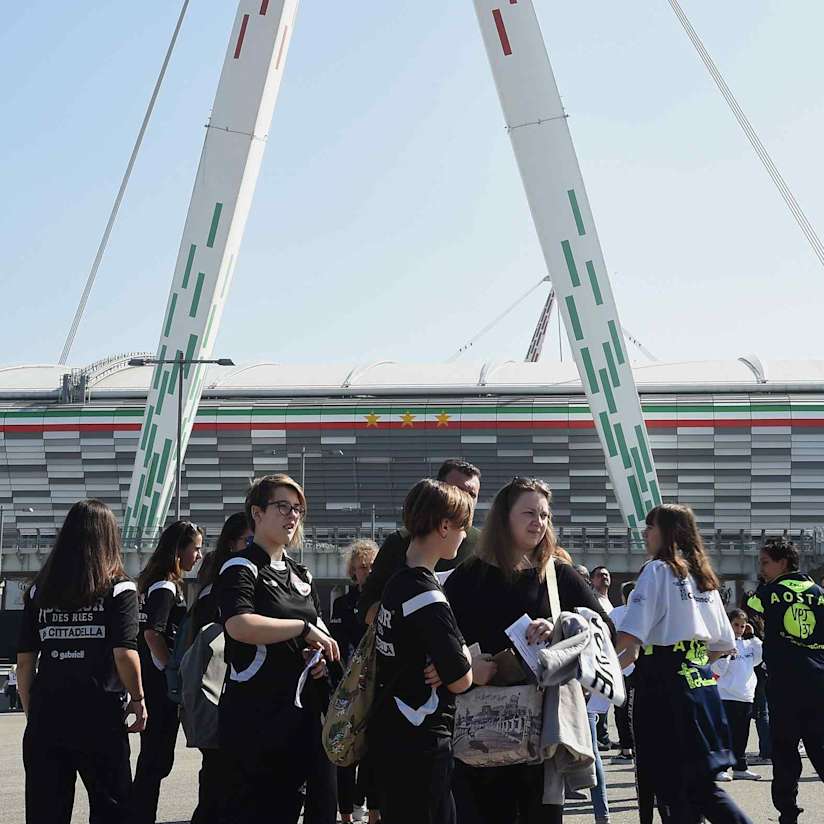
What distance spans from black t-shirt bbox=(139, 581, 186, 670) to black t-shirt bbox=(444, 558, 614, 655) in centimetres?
274

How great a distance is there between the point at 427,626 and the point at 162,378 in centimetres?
4422

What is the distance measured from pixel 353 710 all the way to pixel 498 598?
67cm

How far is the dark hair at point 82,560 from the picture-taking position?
5797mm

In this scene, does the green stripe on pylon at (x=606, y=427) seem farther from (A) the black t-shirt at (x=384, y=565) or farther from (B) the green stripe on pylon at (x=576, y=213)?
(A) the black t-shirt at (x=384, y=565)

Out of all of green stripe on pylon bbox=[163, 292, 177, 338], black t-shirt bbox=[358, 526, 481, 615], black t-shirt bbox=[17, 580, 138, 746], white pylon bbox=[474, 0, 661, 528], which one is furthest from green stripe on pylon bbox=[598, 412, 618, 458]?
black t-shirt bbox=[17, 580, 138, 746]

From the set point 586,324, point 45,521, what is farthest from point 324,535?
point 586,324

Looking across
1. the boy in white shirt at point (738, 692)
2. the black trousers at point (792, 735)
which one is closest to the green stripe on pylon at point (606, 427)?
the boy in white shirt at point (738, 692)

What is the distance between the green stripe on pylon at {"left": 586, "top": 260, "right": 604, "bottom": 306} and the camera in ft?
148

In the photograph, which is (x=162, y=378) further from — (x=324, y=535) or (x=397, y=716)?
(x=397, y=716)

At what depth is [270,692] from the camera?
213 inches

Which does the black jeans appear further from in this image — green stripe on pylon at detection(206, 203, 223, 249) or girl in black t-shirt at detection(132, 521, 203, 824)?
green stripe on pylon at detection(206, 203, 223, 249)

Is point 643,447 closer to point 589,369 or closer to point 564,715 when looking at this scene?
point 589,369

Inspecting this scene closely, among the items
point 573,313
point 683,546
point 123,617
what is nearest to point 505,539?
point 683,546

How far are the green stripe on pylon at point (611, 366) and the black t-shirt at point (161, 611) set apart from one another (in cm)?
3920
